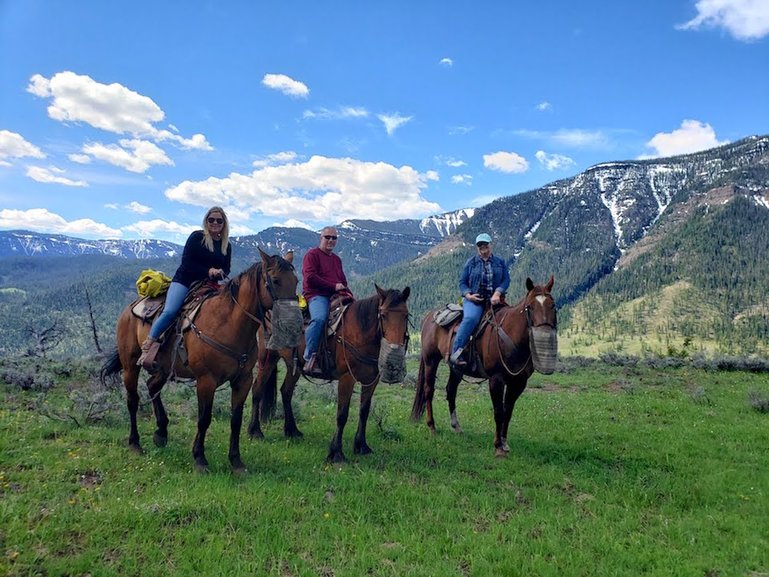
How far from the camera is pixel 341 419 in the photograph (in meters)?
8.38

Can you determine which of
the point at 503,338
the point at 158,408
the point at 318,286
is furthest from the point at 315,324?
the point at 503,338

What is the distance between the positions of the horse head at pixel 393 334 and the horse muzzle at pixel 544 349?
7.95 feet

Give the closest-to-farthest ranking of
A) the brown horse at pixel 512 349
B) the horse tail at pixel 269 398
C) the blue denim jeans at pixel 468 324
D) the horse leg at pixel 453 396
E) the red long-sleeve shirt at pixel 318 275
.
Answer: the brown horse at pixel 512 349 < the red long-sleeve shirt at pixel 318 275 < the blue denim jeans at pixel 468 324 < the horse tail at pixel 269 398 < the horse leg at pixel 453 396

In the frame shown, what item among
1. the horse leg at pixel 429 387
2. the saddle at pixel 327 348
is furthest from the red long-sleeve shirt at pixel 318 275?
the horse leg at pixel 429 387

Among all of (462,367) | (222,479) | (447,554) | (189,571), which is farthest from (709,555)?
(222,479)

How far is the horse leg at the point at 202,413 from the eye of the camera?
7312 millimetres

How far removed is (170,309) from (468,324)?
20.4 feet

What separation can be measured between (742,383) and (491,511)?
18.4m

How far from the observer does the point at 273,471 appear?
767 centimetres

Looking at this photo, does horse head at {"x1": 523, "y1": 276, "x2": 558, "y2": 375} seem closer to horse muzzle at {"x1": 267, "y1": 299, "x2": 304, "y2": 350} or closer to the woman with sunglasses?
horse muzzle at {"x1": 267, "y1": 299, "x2": 304, "y2": 350}

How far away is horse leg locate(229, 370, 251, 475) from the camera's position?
7.47 meters

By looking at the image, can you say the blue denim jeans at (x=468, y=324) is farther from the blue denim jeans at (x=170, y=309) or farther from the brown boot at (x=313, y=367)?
the blue denim jeans at (x=170, y=309)

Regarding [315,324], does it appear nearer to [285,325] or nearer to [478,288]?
[285,325]

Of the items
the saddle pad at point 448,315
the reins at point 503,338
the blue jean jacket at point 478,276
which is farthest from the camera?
the saddle pad at point 448,315
